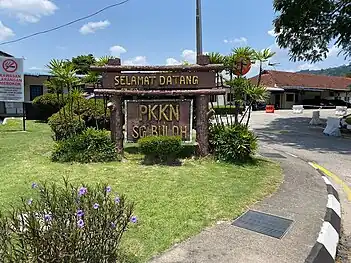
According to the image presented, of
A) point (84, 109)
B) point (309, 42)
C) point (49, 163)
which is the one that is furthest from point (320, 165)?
point (309, 42)

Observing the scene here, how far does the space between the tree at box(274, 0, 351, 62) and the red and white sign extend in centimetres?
1299

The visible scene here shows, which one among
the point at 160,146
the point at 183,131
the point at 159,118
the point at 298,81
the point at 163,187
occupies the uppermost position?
the point at 298,81

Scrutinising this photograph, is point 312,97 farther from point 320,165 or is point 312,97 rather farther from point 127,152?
point 127,152

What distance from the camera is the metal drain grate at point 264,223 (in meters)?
3.84

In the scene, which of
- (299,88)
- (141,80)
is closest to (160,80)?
(141,80)

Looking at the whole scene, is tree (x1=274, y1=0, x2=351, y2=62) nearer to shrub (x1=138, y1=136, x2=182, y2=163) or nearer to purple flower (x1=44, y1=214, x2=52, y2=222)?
shrub (x1=138, y1=136, x2=182, y2=163)

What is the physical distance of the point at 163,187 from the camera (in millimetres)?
5301

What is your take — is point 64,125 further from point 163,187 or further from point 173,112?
point 163,187

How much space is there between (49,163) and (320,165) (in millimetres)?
6756

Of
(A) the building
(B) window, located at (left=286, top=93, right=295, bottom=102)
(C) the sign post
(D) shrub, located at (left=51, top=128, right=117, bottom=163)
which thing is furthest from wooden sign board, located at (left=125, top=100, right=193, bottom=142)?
(B) window, located at (left=286, top=93, right=295, bottom=102)

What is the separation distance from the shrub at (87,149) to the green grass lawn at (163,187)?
29cm

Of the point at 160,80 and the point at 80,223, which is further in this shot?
the point at 160,80

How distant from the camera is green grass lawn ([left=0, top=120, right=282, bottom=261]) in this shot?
3723 millimetres

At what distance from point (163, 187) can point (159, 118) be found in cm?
243
